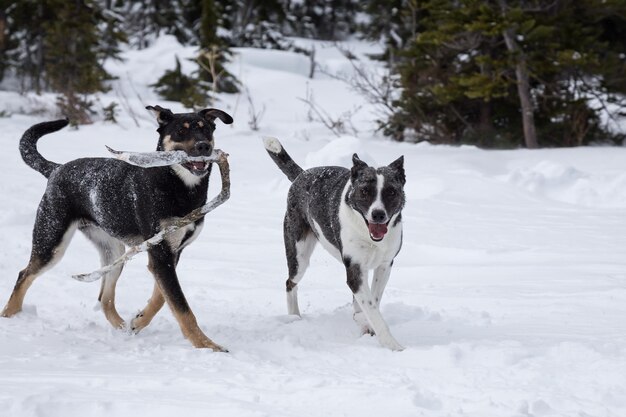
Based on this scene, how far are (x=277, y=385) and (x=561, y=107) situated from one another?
45.8 feet

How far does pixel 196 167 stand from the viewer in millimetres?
4770

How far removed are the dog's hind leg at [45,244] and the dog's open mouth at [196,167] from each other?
1.19m

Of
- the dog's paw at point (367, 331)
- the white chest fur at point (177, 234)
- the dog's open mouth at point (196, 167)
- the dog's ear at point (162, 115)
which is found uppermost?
the dog's ear at point (162, 115)

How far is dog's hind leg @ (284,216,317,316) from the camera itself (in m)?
5.78

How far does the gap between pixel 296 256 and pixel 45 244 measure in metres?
1.94

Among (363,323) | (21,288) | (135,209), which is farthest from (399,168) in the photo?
(21,288)

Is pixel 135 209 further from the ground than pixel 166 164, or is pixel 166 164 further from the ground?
pixel 166 164

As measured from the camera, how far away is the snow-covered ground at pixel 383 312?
11.3 feet

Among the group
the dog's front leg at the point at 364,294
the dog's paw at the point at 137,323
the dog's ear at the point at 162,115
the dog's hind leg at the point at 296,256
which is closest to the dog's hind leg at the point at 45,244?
the dog's paw at the point at 137,323

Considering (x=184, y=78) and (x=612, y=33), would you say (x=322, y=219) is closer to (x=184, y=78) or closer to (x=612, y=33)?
(x=612, y=33)

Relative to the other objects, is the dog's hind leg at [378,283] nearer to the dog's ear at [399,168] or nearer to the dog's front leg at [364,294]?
the dog's front leg at [364,294]

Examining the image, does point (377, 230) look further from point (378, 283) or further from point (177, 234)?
point (177, 234)

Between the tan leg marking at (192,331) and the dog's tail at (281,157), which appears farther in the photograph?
the dog's tail at (281,157)

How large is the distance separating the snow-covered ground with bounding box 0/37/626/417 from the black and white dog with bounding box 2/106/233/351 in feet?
0.77
